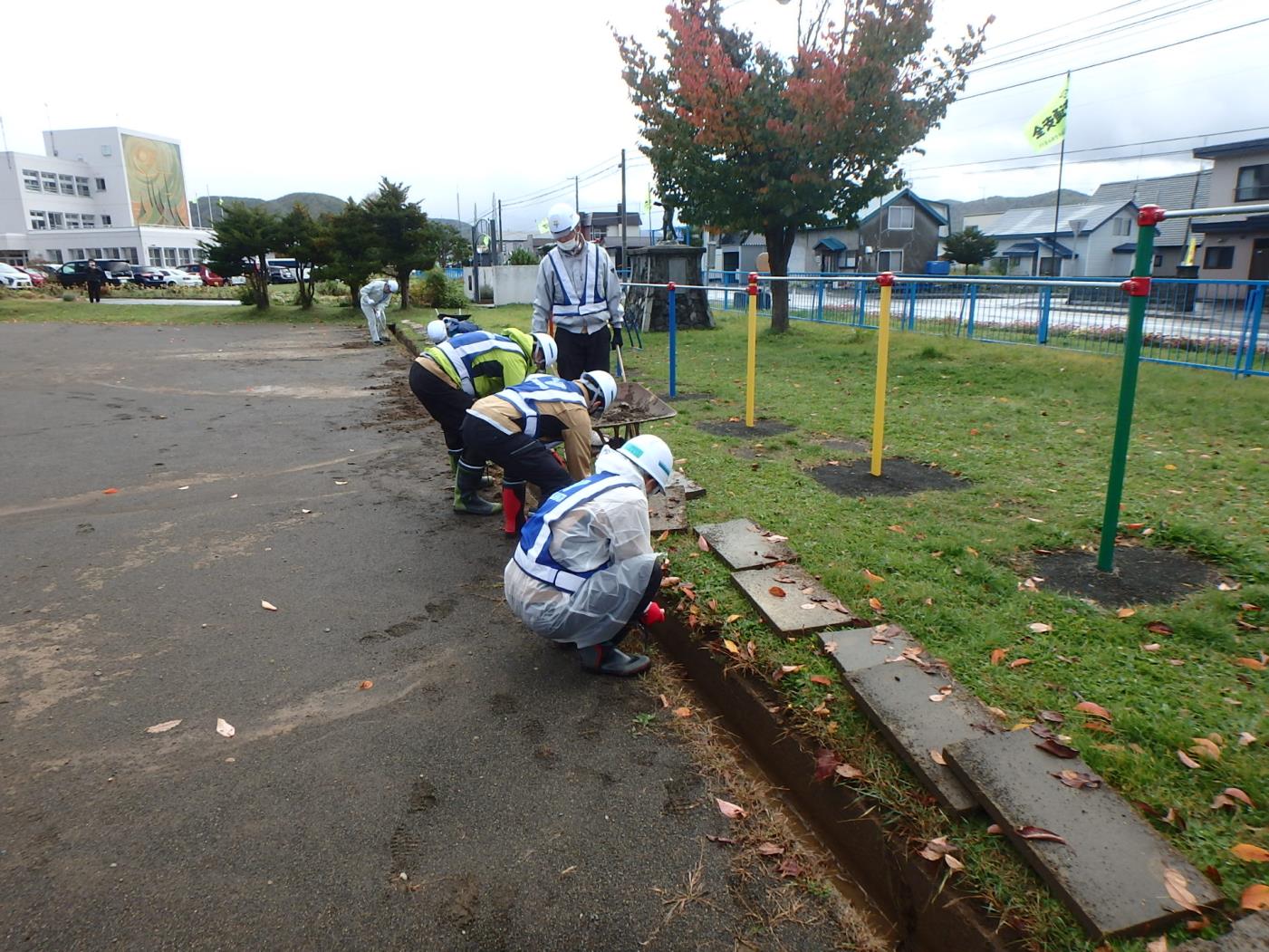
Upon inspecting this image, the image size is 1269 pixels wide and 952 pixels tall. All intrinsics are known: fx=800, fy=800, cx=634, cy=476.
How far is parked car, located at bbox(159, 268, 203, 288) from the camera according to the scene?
46.7 m

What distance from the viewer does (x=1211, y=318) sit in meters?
10.6

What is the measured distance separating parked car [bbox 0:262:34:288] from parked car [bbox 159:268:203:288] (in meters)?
6.66

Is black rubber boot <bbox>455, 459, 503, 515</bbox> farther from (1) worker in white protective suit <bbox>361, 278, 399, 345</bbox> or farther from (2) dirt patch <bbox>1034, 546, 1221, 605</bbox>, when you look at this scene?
(1) worker in white protective suit <bbox>361, 278, 399, 345</bbox>

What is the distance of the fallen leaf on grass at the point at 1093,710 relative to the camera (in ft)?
9.29

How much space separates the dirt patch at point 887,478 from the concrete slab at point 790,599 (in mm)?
1591

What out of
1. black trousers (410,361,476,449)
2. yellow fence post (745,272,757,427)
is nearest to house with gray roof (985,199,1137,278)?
yellow fence post (745,272,757,427)

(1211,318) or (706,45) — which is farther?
(706,45)

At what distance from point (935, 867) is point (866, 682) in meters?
0.82

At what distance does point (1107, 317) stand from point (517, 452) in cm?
1036

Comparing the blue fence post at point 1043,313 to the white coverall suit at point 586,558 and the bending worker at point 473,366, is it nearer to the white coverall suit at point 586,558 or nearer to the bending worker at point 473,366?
the bending worker at point 473,366

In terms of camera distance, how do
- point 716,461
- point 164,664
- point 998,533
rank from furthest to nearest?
point 716,461
point 998,533
point 164,664

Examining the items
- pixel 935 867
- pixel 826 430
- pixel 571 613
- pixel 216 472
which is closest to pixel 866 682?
pixel 935 867

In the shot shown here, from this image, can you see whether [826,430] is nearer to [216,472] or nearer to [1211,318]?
[216,472]

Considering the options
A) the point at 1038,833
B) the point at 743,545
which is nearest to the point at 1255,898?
the point at 1038,833
